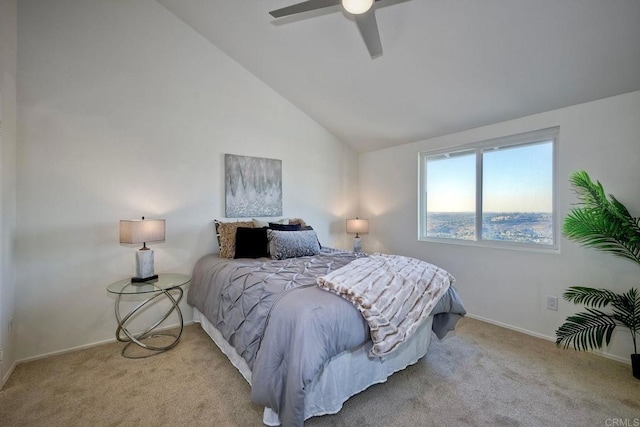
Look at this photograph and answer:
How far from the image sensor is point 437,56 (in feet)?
8.21

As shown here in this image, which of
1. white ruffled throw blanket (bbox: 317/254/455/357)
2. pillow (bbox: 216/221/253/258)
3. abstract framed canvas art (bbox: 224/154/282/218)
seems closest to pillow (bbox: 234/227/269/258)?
pillow (bbox: 216/221/253/258)

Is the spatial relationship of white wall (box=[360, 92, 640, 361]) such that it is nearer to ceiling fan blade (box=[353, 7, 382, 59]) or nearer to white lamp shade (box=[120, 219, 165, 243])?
ceiling fan blade (box=[353, 7, 382, 59])

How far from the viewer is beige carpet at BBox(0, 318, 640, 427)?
1656 mm

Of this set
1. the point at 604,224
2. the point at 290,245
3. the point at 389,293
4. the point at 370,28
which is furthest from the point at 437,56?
the point at 290,245

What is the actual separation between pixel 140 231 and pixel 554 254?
12.9 ft

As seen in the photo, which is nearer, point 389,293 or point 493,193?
point 389,293

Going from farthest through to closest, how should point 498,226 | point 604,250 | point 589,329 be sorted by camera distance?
point 498,226
point 604,250
point 589,329

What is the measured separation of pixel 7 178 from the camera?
82.3 inches

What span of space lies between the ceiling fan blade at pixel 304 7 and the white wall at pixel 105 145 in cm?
181

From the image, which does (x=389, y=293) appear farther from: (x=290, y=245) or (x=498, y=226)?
(x=498, y=226)

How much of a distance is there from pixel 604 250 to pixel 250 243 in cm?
324

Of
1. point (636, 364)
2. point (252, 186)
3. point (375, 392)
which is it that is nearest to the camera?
point (375, 392)

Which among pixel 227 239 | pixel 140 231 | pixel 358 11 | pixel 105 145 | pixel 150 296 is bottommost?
pixel 150 296

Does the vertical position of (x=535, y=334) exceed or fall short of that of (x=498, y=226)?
it falls short
